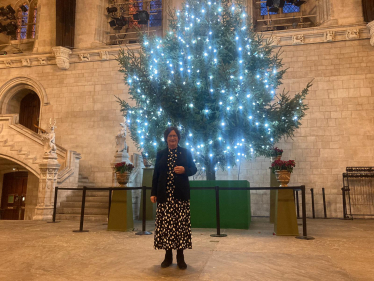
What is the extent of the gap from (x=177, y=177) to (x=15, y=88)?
14293 mm

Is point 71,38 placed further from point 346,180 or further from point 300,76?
point 346,180

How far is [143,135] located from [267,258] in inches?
193

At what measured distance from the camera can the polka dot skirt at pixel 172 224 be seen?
3.36 meters

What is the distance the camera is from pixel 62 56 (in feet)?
45.0

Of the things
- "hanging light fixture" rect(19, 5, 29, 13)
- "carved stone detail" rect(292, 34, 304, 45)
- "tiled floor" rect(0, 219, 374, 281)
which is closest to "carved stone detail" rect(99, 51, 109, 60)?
"hanging light fixture" rect(19, 5, 29, 13)

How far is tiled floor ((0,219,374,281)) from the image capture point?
308cm

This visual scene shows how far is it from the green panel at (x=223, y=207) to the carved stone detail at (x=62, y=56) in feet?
33.0

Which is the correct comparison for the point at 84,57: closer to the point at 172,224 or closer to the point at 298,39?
the point at 298,39

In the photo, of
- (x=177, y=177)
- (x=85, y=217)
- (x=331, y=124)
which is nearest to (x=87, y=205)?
(x=85, y=217)

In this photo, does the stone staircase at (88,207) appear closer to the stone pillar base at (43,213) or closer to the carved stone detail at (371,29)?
the stone pillar base at (43,213)

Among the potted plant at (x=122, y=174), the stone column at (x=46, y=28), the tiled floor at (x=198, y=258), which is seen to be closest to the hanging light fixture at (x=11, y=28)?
the stone column at (x=46, y=28)

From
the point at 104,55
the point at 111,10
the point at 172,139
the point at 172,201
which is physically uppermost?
the point at 111,10

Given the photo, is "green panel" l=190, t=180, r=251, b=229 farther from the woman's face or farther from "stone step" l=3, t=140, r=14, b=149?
"stone step" l=3, t=140, r=14, b=149

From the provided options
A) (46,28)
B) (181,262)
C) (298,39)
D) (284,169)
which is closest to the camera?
(181,262)
